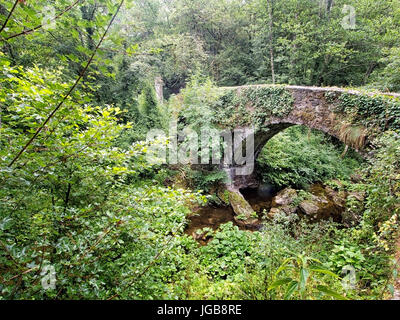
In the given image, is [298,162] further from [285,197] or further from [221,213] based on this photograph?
[221,213]

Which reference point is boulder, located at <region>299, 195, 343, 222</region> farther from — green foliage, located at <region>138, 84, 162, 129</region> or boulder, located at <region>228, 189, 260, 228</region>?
green foliage, located at <region>138, 84, 162, 129</region>

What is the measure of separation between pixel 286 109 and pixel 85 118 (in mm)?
6399

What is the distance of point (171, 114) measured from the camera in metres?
8.94

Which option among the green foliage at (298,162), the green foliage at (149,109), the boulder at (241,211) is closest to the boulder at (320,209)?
the green foliage at (298,162)

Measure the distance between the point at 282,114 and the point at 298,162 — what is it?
12.0ft

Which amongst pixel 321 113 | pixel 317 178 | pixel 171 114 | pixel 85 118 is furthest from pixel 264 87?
pixel 85 118

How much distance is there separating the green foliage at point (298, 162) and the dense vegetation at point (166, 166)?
9 cm

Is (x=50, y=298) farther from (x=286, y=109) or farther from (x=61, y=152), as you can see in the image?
(x=286, y=109)

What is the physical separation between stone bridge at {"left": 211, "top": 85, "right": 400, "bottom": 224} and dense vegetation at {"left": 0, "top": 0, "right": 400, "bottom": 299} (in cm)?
12

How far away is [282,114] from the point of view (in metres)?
6.69

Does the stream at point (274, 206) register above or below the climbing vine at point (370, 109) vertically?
below

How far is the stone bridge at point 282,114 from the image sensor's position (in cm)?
490

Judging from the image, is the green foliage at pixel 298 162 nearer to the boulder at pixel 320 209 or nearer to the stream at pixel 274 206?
the stream at pixel 274 206

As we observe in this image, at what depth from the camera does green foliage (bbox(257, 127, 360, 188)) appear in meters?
8.77
